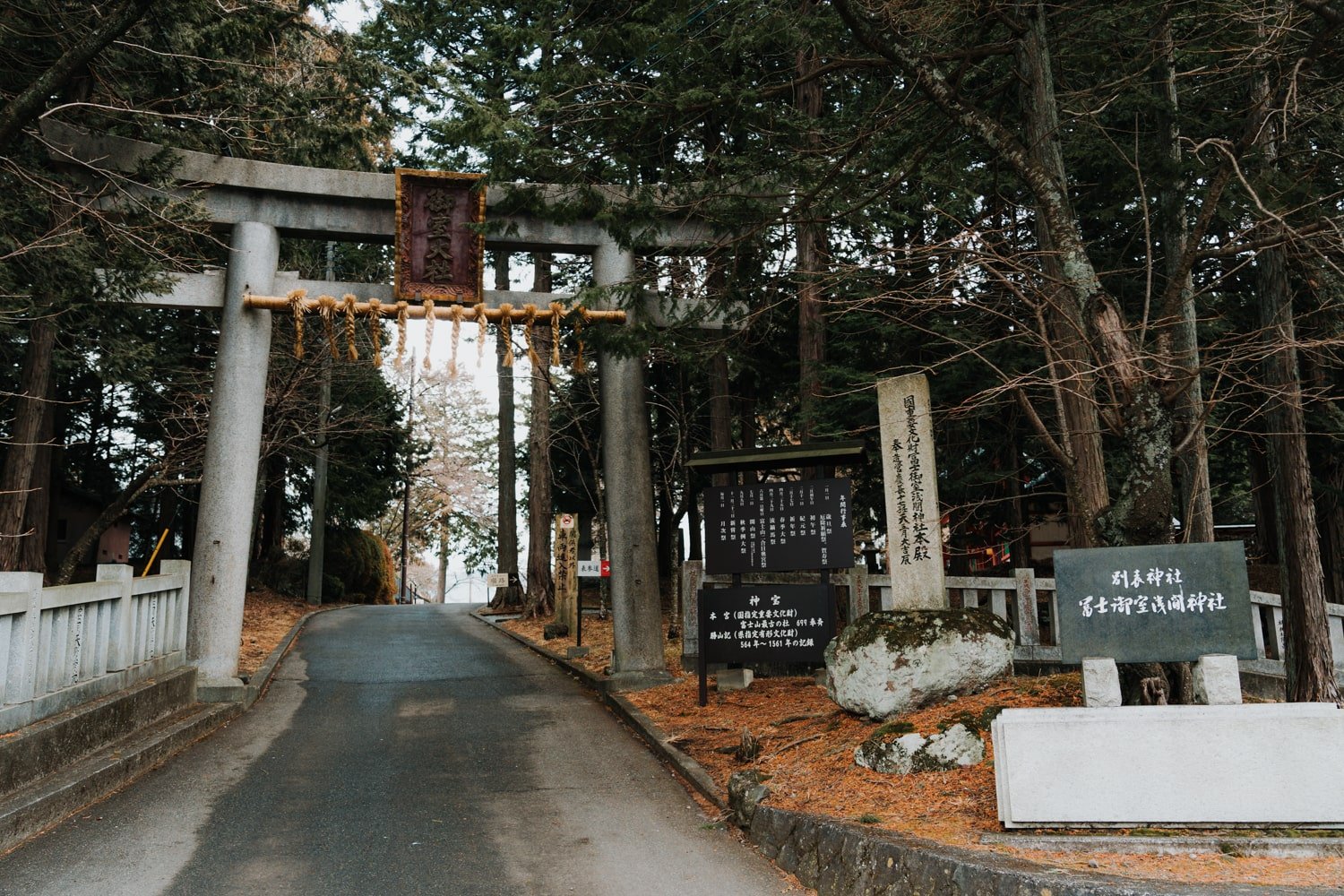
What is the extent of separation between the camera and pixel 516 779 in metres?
8.09

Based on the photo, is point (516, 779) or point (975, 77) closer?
point (516, 779)

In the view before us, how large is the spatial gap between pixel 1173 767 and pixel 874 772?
2228 millimetres

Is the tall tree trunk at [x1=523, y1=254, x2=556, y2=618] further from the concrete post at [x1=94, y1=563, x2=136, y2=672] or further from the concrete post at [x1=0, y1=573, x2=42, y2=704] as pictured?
the concrete post at [x1=0, y1=573, x2=42, y2=704]

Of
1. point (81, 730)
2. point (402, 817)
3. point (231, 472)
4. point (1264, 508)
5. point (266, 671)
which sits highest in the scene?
point (231, 472)

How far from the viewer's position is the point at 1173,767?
490 centimetres

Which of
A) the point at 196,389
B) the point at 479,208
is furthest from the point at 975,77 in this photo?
the point at 196,389

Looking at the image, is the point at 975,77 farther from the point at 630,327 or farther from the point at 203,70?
the point at 203,70

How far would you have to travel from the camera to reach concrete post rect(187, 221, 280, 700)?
36.9ft

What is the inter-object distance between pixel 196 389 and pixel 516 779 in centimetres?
1370

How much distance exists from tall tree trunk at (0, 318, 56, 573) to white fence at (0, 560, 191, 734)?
13.5ft

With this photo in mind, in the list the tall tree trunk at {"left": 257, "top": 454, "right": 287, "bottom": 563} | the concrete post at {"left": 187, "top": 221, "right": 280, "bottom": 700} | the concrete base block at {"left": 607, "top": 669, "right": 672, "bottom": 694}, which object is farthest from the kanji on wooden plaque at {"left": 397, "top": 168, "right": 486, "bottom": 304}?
the tall tree trunk at {"left": 257, "top": 454, "right": 287, "bottom": 563}

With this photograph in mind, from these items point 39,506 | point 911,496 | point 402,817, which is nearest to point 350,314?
point 402,817

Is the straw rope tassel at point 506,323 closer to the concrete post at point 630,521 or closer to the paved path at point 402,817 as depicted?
the concrete post at point 630,521

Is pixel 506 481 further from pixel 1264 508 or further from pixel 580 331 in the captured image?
pixel 1264 508
